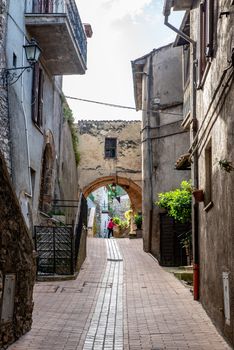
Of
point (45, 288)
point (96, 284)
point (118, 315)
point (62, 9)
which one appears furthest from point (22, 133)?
point (118, 315)

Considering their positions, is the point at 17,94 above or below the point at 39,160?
above

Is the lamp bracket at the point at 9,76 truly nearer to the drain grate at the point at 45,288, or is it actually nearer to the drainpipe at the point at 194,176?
the drainpipe at the point at 194,176

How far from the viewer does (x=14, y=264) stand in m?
6.54

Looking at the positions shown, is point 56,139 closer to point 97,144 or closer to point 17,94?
point 17,94

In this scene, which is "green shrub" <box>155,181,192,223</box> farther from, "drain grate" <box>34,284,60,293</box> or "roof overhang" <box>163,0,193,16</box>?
"roof overhang" <box>163,0,193,16</box>

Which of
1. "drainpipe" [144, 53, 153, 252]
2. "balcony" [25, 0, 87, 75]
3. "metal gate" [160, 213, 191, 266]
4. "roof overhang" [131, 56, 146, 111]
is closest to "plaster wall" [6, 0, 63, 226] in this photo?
"balcony" [25, 0, 87, 75]

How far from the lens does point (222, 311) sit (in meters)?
6.96

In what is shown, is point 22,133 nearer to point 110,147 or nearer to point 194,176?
point 194,176

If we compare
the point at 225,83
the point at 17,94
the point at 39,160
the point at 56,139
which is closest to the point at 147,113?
the point at 56,139

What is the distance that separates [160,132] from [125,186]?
1227 cm

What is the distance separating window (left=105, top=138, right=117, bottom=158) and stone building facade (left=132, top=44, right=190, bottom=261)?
1014 centimetres

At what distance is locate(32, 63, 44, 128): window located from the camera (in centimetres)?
1510

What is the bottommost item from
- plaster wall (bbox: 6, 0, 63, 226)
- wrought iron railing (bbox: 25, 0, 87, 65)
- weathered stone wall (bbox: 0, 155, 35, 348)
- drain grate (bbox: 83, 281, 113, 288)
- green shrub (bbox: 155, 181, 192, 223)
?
drain grate (bbox: 83, 281, 113, 288)

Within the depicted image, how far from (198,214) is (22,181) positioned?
545cm
